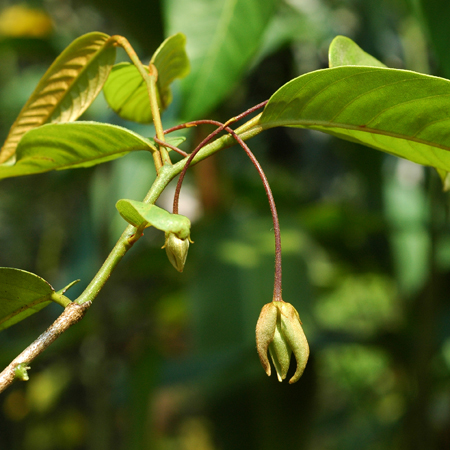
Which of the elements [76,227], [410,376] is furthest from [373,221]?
[76,227]

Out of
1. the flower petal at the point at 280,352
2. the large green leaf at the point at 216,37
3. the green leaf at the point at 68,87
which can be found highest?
the large green leaf at the point at 216,37

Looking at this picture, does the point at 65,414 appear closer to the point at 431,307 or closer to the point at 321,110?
the point at 431,307

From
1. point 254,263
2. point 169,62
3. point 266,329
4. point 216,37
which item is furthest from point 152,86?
point 254,263

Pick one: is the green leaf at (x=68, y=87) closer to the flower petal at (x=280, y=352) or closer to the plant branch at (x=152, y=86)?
the plant branch at (x=152, y=86)

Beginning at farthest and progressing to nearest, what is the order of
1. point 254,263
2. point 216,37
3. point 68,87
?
point 254,263, point 216,37, point 68,87

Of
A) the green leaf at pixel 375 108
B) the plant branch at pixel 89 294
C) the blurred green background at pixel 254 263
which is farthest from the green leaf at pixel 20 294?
the blurred green background at pixel 254 263

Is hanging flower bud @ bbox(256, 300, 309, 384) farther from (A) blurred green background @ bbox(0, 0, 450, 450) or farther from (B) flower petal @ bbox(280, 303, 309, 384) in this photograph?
(A) blurred green background @ bbox(0, 0, 450, 450)

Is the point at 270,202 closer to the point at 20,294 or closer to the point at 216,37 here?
the point at 20,294

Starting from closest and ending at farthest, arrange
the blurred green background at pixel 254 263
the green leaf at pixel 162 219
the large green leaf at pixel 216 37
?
1. the green leaf at pixel 162 219
2. the large green leaf at pixel 216 37
3. the blurred green background at pixel 254 263
